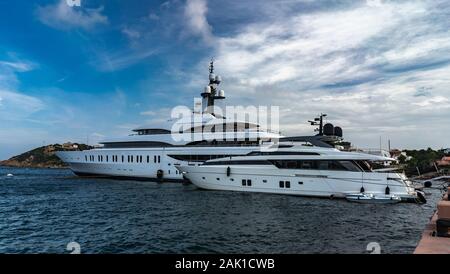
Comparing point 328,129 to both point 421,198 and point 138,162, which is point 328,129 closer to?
point 421,198

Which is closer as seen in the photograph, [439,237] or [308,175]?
[439,237]

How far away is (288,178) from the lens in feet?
106

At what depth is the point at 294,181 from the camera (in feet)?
105

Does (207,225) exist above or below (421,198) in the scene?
below

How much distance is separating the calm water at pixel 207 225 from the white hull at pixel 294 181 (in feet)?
6.54

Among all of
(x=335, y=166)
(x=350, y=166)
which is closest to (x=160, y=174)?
(x=335, y=166)

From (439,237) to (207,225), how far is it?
1196 centimetres

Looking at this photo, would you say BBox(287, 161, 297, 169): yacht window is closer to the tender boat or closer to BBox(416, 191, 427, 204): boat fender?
the tender boat

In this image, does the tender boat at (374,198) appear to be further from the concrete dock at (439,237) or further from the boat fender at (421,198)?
the concrete dock at (439,237)

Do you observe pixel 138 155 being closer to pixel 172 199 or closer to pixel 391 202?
pixel 172 199

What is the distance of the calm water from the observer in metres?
14.8

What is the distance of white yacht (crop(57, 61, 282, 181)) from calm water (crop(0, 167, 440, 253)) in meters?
16.6
